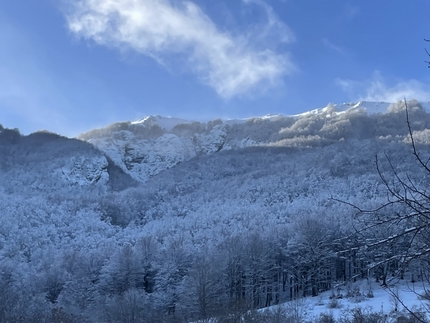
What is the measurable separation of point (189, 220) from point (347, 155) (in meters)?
61.9

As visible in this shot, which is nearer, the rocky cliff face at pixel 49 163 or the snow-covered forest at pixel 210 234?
the snow-covered forest at pixel 210 234

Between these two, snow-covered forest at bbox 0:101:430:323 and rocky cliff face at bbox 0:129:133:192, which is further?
rocky cliff face at bbox 0:129:133:192

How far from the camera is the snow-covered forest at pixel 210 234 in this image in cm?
427

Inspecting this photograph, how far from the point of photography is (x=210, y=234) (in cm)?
6619

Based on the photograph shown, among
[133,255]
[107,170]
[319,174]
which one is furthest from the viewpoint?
[107,170]

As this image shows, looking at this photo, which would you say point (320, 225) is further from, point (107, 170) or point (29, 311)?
point (107, 170)

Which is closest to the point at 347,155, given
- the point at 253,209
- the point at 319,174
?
the point at 319,174

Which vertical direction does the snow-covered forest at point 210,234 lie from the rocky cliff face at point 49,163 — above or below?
below

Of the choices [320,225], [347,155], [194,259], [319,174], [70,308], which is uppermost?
[347,155]

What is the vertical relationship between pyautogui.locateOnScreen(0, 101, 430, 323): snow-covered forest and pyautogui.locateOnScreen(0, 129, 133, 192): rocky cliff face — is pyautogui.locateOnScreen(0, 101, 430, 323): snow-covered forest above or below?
below

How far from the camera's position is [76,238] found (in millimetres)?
73000

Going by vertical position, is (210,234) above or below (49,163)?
below

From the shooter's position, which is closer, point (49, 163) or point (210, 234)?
point (210, 234)

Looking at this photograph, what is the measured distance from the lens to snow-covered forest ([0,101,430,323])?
4267 millimetres
